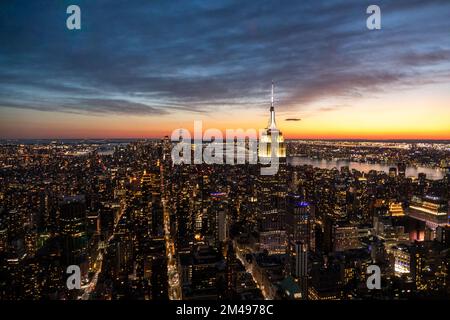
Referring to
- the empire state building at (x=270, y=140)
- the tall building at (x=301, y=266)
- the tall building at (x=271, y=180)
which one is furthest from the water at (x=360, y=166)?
the tall building at (x=301, y=266)

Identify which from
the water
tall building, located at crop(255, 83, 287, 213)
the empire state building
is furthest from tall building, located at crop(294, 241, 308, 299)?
the water

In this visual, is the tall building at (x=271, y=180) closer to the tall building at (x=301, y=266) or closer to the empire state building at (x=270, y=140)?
the empire state building at (x=270, y=140)

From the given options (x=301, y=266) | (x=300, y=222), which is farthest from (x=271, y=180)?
(x=301, y=266)

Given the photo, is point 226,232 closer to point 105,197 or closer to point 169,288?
point 169,288

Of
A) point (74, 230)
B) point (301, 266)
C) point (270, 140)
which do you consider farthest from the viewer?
point (270, 140)

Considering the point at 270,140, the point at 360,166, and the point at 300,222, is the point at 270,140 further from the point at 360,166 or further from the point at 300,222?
the point at 360,166
